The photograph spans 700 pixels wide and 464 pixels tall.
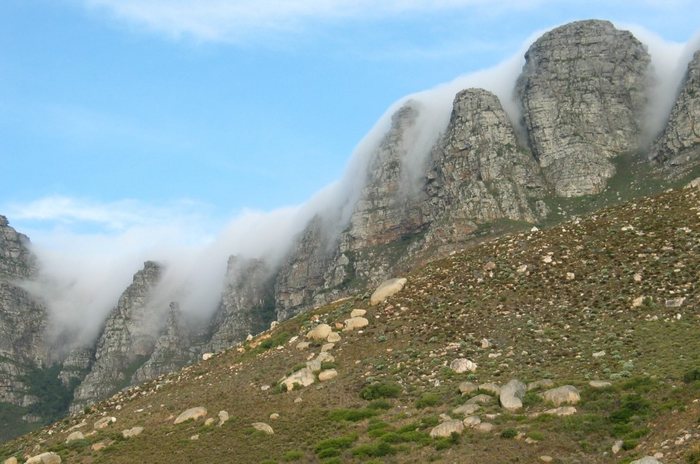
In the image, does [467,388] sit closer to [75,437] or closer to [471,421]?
[471,421]

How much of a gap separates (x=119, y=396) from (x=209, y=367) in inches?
306

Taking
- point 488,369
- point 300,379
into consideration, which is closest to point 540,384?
point 488,369

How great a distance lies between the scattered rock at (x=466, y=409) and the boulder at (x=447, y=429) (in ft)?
5.22

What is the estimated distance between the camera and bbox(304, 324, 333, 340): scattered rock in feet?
186

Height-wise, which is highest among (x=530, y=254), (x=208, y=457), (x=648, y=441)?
(x=530, y=254)

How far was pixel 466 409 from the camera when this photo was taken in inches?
1497

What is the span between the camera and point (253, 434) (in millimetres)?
41344

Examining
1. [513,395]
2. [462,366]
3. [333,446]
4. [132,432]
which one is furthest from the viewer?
[132,432]

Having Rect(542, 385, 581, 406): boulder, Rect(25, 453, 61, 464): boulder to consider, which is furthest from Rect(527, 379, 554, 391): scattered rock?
Rect(25, 453, 61, 464): boulder

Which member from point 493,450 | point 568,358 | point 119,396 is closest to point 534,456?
point 493,450

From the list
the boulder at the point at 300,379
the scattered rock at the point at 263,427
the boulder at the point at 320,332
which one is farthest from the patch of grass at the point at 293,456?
the boulder at the point at 320,332

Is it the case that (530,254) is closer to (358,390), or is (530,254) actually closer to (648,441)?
(358,390)

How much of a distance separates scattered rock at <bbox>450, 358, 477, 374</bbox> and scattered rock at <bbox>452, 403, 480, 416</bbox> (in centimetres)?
646

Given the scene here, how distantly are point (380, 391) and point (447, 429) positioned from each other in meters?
8.70
